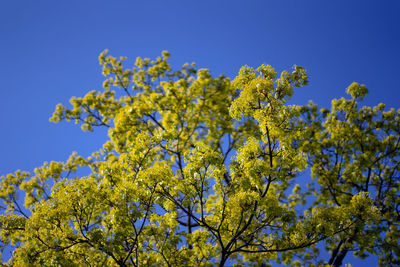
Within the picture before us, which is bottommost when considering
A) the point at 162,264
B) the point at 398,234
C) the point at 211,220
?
the point at 162,264

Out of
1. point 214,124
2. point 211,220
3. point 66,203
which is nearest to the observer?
point 66,203

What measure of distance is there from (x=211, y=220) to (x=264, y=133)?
8.98 feet

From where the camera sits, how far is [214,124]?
42.7 feet

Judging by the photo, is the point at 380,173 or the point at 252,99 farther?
the point at 380,173

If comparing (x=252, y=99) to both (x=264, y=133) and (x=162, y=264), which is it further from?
(x=162, y=264)

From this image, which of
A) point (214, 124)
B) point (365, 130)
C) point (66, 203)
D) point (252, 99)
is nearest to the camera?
point (252, 99)

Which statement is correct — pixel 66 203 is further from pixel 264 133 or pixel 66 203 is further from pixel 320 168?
pixel 320 168

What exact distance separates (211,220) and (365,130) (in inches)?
406

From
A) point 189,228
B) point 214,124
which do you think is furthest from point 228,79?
point 189,228

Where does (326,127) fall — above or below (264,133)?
above

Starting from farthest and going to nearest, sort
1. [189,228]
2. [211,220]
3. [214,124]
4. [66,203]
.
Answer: [214,124], [189,228], [211,220], [66,203]

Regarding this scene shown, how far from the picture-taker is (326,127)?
14.3m

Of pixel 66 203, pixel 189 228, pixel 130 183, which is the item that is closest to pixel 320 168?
pixel 189 228

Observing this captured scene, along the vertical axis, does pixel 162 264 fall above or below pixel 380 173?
below
